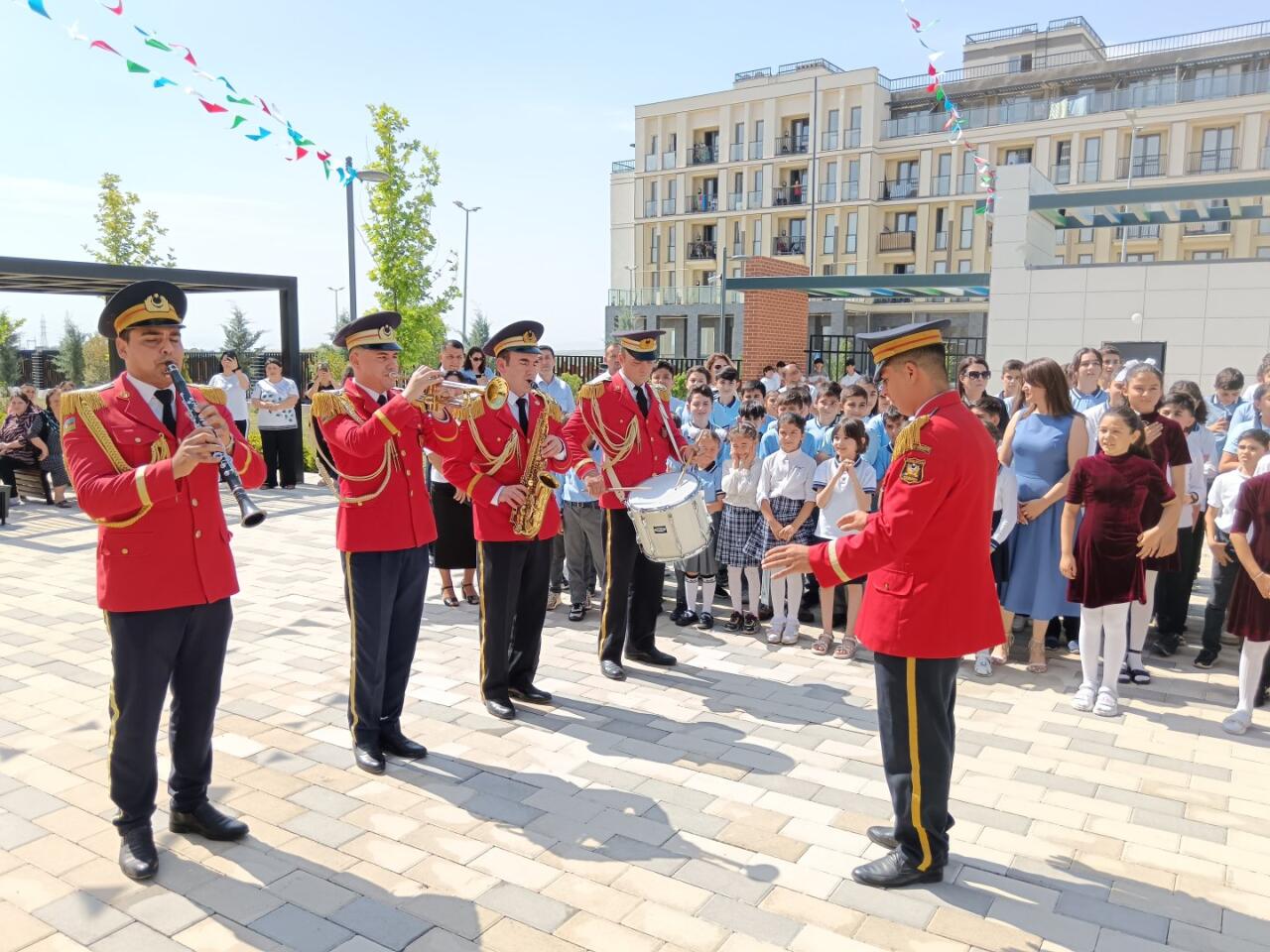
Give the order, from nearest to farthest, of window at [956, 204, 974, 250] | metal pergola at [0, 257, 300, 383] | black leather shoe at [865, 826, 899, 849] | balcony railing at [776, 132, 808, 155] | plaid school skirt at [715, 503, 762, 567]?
1. black leather shoe at [865, 826, 899, 849]
2. plaid school skirt at [715, 503, 762, 567]
3. metal pergola at [0, 257, 300, 383]
4. window at [956, 204, 974, 250]
5. balcony railing at [776, 132, 808, 155]

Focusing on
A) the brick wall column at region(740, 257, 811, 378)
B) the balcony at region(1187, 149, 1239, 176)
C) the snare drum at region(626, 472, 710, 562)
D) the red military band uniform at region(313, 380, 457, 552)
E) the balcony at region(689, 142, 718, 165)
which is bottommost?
the snare drum at region(626, 472, 710, 562)

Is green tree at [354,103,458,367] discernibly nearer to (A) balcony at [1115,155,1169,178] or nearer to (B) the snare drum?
(B) the snare drum

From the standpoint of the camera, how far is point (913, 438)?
346cm

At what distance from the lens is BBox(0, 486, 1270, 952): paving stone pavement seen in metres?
3.33

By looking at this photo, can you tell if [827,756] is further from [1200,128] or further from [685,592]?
[1200,128]

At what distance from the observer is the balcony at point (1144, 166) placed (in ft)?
138

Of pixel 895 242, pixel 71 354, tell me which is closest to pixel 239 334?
pixel 71 354

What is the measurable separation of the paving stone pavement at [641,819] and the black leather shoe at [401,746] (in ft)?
0.29

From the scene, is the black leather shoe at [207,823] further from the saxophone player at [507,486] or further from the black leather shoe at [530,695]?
the black leather shoe at [530,695]

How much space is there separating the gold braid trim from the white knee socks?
9.35ft

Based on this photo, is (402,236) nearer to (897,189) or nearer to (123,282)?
(123,282)

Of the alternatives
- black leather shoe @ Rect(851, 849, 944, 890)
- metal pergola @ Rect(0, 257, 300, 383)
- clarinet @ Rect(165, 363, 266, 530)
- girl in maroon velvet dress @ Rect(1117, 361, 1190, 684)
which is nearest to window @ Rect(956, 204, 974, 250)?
metal pergola @ Rect(0, 257, 300, 383)

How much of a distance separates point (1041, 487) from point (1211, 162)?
4412 cm

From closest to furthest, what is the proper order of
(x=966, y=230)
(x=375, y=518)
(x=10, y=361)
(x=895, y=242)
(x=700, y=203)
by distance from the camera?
(x=375, y=518) → (x=10, y=361) → (x=966, y=230) → (x=895, y=242) → (x=700, y=203)
